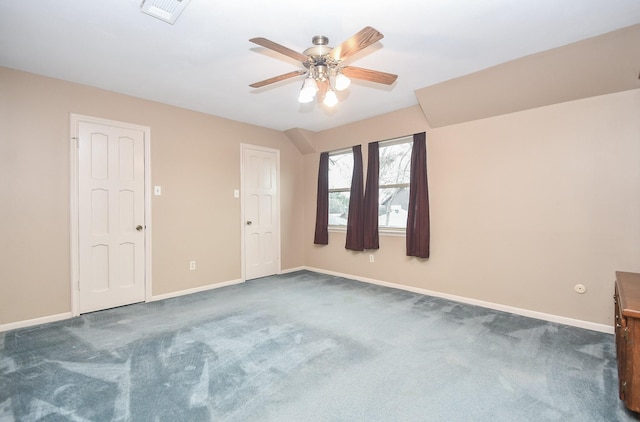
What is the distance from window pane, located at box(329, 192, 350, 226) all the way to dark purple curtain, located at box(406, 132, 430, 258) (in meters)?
1.29

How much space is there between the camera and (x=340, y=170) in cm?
505

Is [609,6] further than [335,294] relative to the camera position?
No

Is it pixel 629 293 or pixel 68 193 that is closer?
pixel 629 293

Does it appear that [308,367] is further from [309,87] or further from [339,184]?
[339,184]

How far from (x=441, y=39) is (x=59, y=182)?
3.88 meters

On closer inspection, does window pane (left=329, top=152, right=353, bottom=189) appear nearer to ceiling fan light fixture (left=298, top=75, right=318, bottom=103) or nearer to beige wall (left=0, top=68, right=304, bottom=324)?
beige wall (left=0, top=68, right=304, bottom=324)

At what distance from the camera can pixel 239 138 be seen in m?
4.56

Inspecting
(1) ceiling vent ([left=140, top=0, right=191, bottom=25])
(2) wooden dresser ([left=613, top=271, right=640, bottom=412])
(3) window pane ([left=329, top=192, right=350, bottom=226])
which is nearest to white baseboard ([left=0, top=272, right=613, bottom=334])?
(3) window pane ([left=329, top=192, right=350, bottom=226])

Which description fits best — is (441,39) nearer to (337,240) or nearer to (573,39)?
(573,39)

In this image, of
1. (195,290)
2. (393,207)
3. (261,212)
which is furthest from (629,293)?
(195,290)

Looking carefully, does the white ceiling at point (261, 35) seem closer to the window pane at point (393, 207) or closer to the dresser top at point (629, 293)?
the window pane at point (393, 207)

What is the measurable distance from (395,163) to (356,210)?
0.91m

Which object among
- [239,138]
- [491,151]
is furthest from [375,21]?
[239,138]

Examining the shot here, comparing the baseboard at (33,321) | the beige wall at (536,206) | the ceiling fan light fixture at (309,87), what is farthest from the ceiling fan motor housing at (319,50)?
the baseboard at (33,321)
